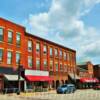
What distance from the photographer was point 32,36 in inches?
2387

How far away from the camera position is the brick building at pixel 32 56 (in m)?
51.6

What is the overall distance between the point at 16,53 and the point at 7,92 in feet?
26.7

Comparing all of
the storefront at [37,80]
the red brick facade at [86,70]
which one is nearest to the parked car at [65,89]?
the storefront at [37,80]

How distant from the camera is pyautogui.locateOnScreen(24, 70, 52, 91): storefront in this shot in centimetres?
5687

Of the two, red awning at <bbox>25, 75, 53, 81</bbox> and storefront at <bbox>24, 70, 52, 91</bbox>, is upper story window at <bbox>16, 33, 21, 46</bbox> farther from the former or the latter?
red awning at <bbox>25, 75, 53, 81</bbox>

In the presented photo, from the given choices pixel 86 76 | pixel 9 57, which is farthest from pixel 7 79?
pixel 86 76

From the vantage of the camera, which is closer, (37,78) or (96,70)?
(37,78)

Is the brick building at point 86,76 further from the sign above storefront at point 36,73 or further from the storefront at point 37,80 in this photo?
the sign above storefront at point 36,73

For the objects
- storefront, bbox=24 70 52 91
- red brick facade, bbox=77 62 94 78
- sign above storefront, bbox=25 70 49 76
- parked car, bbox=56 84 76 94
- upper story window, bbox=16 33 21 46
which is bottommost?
parked car, bbox=56 84 76 94

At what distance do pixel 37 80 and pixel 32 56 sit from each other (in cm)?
517

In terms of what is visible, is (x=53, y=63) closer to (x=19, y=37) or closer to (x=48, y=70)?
(x=48, y=70)

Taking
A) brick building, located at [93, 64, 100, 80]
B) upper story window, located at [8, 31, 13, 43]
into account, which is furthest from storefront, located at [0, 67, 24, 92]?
brick building, located at [93, 64, 100, 80]

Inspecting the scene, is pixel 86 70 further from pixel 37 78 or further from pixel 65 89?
pixel 65 89

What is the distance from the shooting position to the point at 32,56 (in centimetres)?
6044
